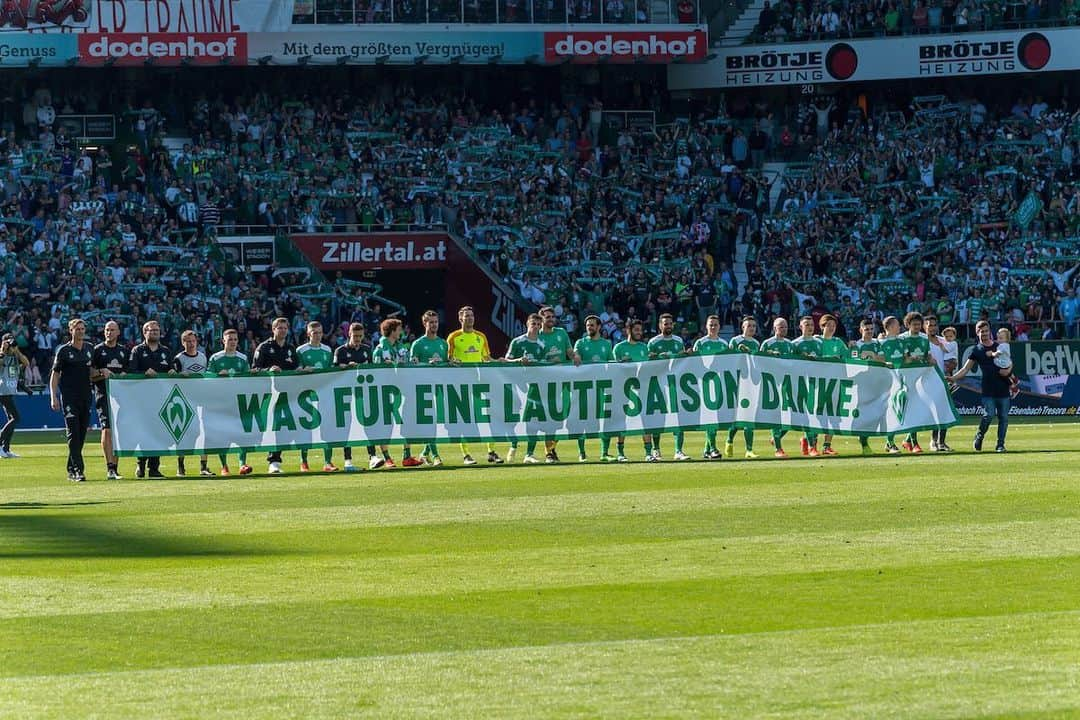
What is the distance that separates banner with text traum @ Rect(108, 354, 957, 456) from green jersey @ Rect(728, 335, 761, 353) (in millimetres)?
214

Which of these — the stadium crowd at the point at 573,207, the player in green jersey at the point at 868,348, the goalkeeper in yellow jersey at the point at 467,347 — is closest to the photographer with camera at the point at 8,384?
the goalkeeper in yellow jersey at the point at 467,347

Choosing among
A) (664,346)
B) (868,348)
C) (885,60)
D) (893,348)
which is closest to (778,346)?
(868,348)

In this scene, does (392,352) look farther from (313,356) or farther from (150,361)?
(150,361)

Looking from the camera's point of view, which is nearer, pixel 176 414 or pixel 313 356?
pixel 176 414

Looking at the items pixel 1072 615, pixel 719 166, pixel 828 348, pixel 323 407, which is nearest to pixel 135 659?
pixel 1072 615

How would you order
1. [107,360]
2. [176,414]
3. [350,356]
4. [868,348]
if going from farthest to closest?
1. [868,348]
2. [350,356]
3. [107,360]
4. [176,414]

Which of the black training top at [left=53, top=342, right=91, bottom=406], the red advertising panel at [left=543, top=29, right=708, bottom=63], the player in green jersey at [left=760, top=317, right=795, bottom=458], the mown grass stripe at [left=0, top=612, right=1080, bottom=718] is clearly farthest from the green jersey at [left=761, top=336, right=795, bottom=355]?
the red advertising panel at [left=543, top=29, right=708, bottom=63]

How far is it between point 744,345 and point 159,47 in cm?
2668

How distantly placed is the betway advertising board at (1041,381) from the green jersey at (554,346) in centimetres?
1557

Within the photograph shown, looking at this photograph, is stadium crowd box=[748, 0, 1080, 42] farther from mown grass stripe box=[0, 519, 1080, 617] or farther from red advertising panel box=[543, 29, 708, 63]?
mown grass stripe box=[0, 519, 1080, 617]

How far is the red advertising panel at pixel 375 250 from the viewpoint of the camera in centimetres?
4622

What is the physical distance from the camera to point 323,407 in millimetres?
24172

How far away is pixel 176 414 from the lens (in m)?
23.6

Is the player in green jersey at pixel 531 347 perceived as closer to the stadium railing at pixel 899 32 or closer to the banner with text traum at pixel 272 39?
the banner with text traum at pixel 272 39
